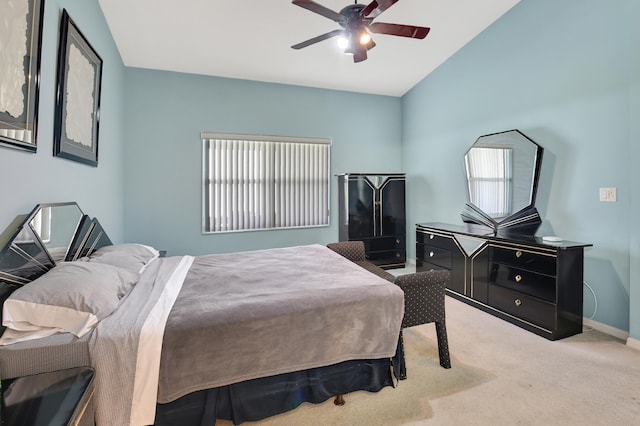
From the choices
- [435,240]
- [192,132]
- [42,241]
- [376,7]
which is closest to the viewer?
[42,241]

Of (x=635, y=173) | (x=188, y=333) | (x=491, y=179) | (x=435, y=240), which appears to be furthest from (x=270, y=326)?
(x=491, y=179)

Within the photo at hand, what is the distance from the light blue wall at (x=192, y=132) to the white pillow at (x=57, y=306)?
9.24 feet

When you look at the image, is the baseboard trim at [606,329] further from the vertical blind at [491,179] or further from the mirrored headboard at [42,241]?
the mirrored headboard at [42,241]

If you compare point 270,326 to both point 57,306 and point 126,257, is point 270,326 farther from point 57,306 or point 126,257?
point 126,257

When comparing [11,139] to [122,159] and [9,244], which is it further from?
[122,159]

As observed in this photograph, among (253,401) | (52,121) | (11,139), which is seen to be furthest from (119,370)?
(52,121)

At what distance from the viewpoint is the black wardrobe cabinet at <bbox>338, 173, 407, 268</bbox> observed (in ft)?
15.0

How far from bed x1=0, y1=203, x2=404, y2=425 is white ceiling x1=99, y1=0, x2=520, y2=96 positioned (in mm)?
2426

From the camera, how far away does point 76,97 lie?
88.8 inches

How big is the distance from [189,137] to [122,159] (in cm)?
93

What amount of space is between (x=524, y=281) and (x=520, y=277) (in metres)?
0.05

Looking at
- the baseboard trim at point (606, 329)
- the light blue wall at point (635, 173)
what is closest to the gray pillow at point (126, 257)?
the light blue wall at point (635, 173)

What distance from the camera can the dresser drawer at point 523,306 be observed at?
2.49 m

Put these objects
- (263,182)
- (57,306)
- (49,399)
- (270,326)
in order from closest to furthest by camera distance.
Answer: (49,399) < (57,306) < (270,326) < (263,182)
